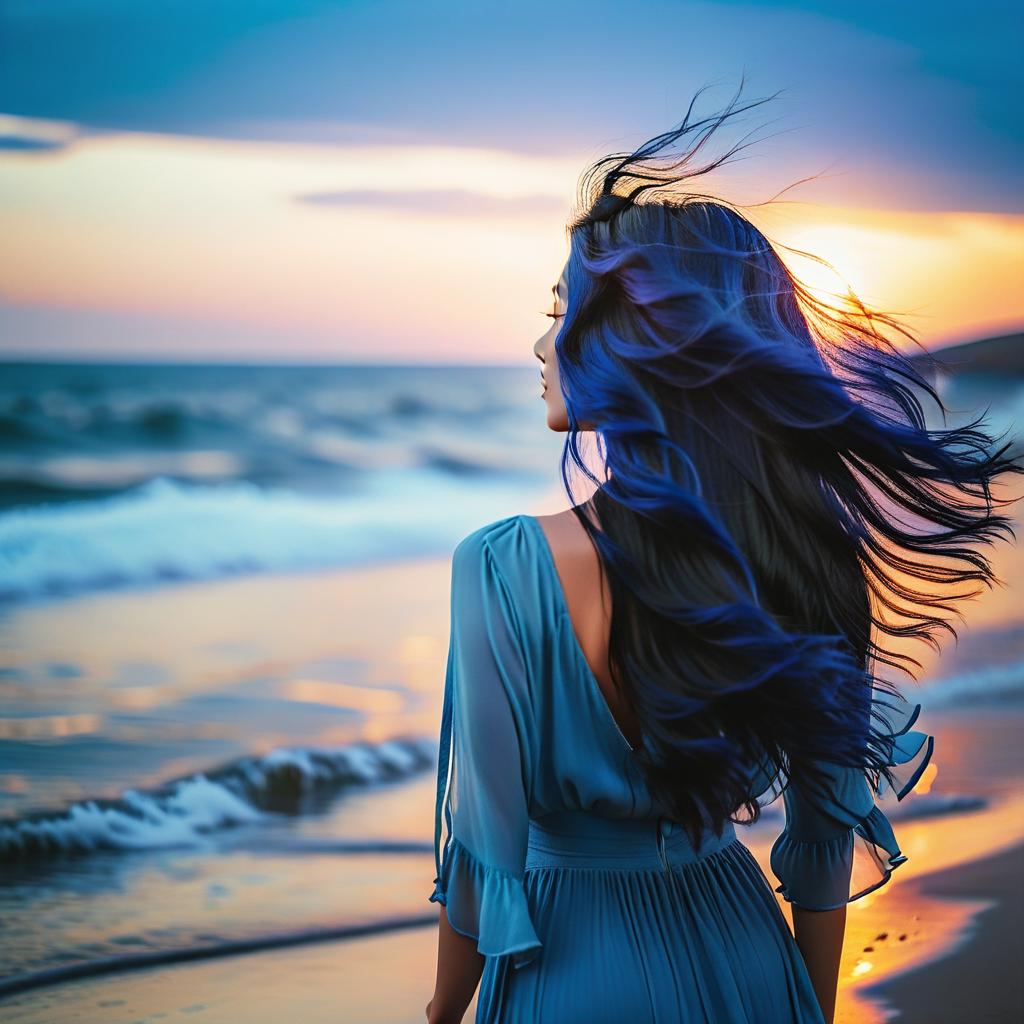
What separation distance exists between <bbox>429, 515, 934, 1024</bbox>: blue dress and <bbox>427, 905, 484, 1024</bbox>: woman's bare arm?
0.02 meters

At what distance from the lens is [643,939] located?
3.76 ft

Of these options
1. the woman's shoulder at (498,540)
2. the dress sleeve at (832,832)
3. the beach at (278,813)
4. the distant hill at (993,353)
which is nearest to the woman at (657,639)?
the woman's shoulder at (498,540)

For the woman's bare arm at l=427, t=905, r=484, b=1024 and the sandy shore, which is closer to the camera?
the woman's bare arm at l=427, t=905, r=484, b=1024

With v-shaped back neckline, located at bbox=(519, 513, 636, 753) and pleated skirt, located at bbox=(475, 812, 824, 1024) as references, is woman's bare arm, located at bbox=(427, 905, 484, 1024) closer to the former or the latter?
pleated skirt, located at bbox=(475, 812, 824, 1024)

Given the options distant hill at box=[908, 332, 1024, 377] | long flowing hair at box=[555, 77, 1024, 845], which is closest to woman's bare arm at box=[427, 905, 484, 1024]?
long flowing hair at box=[555, 77, 1024, 845]

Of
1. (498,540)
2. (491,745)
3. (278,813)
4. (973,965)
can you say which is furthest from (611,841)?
(278,813)

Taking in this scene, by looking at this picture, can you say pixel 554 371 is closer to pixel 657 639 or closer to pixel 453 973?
pixel 657 639

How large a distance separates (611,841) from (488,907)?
0.50 feet

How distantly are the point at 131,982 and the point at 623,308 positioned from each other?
2149 mm

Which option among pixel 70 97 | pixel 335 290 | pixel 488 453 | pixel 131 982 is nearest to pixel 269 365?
pixel 335 290

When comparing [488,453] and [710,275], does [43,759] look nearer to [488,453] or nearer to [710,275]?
[710,275]

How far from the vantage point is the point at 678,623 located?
106cm

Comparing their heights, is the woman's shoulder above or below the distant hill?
below

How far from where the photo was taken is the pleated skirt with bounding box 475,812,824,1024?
112 cm
